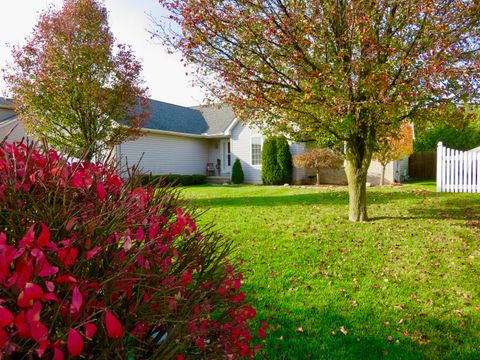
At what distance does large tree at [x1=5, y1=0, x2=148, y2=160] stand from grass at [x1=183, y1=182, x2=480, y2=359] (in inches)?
226

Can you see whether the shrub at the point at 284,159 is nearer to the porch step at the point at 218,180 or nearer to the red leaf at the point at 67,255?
the porch step at the point at 218,180

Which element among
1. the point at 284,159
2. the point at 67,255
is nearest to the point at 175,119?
the point at 284,159

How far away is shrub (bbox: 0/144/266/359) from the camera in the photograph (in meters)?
1.02

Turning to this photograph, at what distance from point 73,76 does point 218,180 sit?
11.9 m

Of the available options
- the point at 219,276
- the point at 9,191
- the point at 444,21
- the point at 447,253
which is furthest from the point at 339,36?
the point at 9,191

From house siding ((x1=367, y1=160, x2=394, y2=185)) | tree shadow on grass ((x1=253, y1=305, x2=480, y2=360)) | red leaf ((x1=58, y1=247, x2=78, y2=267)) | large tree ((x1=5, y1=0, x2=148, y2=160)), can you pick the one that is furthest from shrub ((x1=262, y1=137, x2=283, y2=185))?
red leaf ((x1=58, y1=247, x2=78, y2=267))

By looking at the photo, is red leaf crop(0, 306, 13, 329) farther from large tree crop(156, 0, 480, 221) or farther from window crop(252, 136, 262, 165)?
window crop(252, 136, 262, 165)

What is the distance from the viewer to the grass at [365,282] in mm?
3104

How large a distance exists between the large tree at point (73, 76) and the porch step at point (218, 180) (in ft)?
33.0

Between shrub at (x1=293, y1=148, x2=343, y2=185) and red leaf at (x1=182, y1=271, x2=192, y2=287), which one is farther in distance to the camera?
shrub at (x1=293, y1=148, x2=343, y2=185)

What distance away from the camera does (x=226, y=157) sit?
22750mm

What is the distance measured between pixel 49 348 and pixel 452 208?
10.3 meters

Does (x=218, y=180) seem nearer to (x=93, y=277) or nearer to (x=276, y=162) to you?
(x=276, y=162)

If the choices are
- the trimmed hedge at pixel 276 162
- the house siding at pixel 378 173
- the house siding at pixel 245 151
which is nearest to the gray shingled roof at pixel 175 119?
the house siding at pixel 245 151
